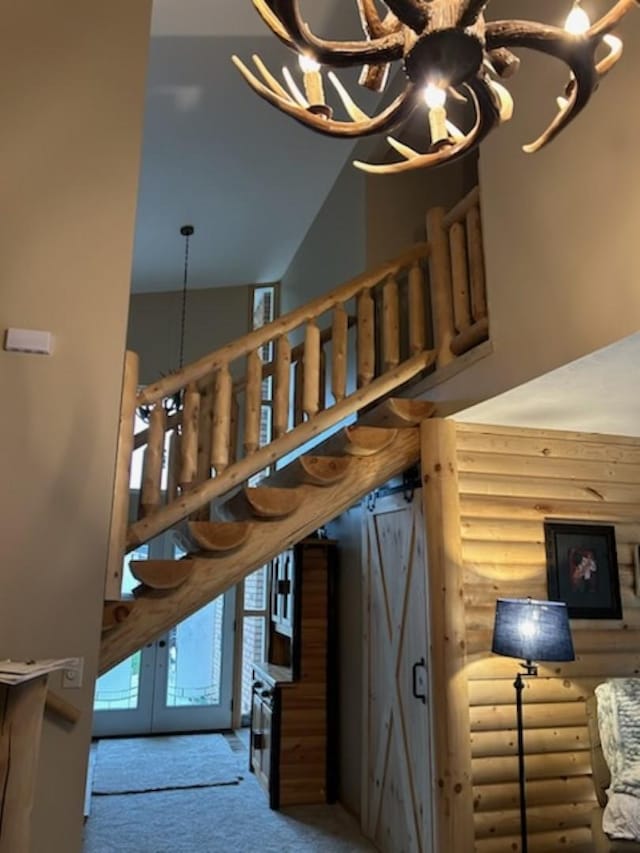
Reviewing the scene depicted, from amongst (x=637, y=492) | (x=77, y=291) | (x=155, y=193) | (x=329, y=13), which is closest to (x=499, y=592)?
(x=637, y=492)

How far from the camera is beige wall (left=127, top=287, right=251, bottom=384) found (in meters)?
7.35

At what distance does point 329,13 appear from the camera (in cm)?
427

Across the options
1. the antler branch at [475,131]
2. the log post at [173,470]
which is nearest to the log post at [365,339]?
the log post at [173,470]

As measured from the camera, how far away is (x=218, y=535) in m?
3.02

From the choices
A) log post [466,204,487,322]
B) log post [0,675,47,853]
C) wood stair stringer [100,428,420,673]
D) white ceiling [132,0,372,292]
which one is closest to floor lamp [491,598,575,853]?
wood stair stringer [100,428,420,673]

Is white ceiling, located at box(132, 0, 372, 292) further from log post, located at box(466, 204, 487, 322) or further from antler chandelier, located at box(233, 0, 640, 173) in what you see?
antler chandelier, located at box(233, 0, 640, 173)

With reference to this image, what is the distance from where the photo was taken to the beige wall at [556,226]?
234 centimetres

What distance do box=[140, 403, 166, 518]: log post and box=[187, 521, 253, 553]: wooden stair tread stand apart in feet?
0.72

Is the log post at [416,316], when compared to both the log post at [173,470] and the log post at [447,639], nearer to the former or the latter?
the log post at [447,639]

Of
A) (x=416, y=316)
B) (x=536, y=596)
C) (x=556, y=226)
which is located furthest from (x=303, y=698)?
(x=556, y=226)

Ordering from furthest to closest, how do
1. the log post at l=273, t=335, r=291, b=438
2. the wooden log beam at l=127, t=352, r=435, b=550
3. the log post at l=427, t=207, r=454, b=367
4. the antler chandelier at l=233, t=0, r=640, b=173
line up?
1. the log post at l=427, t=207, r=454, b=367
2. the log post at l=273, t=335, r=291, b=438
3. the wooden log beam at l=127, t=352, r=435, b=550
4. the antler chandelier at l=233, t=0, r=640, b=173

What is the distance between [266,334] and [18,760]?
226 centimetres

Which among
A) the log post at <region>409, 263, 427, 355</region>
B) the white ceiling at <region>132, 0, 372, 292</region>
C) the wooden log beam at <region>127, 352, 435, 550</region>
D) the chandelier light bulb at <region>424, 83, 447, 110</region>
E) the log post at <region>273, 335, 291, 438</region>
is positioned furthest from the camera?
the white ceiling at <region>132, 0, 372, 292</region>

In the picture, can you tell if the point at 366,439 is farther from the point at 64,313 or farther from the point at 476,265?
the point at 64,313
